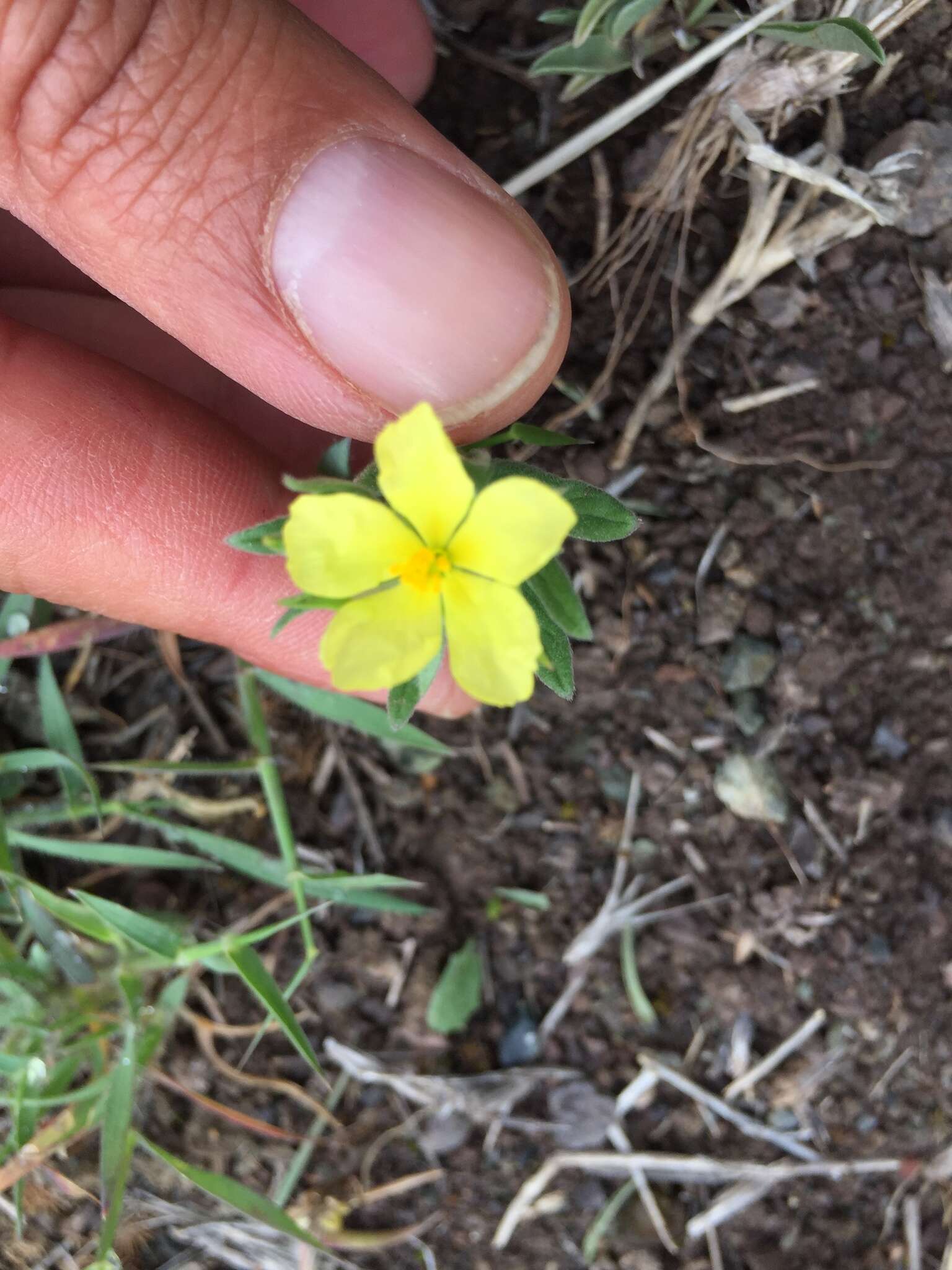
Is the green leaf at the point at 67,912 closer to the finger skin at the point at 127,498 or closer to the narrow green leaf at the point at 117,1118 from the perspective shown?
the narrow green leaf at the point at 117,1118

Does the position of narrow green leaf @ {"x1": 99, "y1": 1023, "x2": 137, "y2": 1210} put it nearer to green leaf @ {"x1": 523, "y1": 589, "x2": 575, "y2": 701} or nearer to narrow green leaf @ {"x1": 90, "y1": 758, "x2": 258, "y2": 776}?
narrow green leaf @ {"x1": 90, "y1": 758, "x2": 258, "y2": 776}

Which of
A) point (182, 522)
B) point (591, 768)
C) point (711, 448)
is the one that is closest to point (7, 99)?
point (182, 522)

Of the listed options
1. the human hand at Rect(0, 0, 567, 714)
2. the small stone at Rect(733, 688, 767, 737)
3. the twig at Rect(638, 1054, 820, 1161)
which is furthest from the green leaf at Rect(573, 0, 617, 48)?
the twig at Rect(638, 1054, 820, 1161)

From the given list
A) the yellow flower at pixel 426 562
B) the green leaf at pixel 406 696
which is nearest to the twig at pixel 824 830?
the green leaf at pixel 406 696

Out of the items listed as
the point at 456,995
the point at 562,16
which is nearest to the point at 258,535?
the point at 562,16

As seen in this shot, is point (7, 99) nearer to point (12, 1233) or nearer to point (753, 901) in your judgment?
point (753, 901)

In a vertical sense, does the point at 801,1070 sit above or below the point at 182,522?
below
